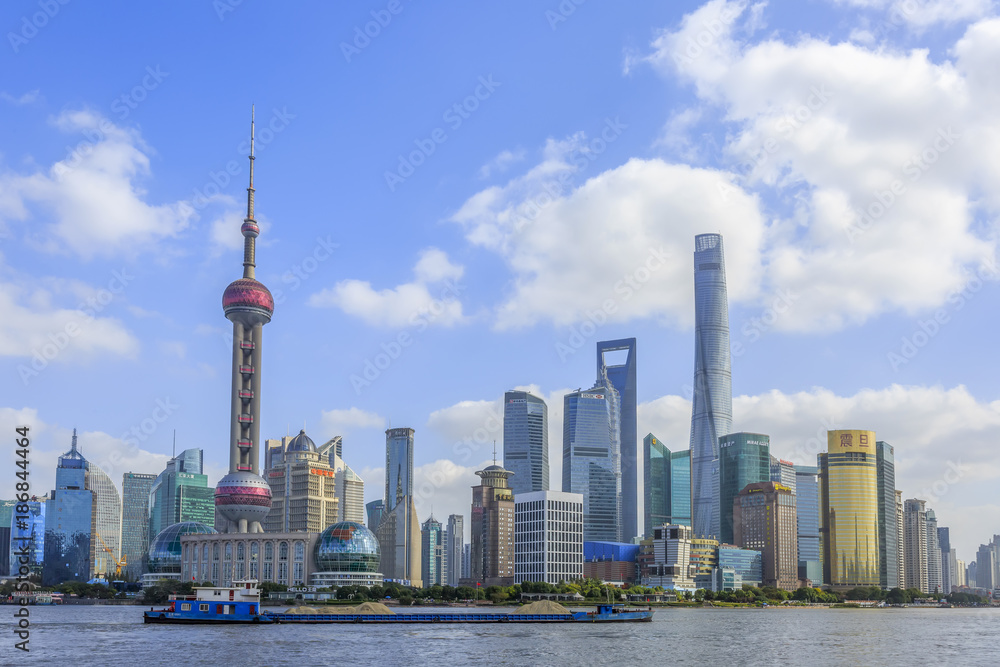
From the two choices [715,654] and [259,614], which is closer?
[715,654]

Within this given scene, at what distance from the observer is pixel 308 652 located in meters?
134

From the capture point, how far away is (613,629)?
189 m

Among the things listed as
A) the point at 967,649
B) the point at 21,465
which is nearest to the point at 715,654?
the point at 967,649

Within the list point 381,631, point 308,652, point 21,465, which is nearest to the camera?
point 21,465

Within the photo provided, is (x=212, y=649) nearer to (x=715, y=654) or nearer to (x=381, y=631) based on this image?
(x=381, y=631)

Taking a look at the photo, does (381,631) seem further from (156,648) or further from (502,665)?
(502,665)

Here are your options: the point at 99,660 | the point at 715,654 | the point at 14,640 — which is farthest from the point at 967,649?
the point at 14,640

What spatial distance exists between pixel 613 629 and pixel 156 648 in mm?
81751

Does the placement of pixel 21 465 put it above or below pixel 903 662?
above

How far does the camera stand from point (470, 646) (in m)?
146

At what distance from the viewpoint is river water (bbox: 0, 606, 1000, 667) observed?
128 meters

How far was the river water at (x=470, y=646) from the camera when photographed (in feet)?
420

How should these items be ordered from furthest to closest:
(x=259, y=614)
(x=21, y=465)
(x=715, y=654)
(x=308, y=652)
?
(x=259, y=614)
(x=715, y=654)
(x=308, y=652)
(x=21, y=465)

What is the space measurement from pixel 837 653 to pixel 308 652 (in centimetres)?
6924
